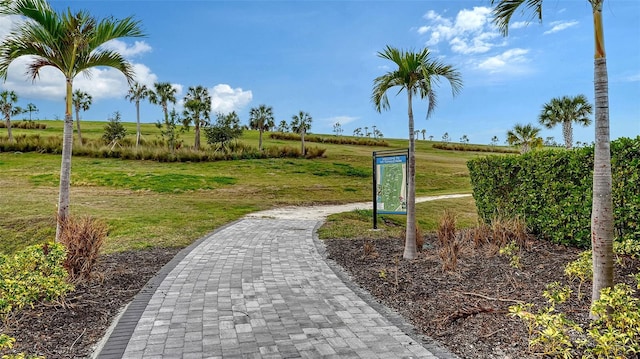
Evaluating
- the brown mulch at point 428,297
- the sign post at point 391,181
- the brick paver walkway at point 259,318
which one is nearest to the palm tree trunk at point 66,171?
the brown mulch at point 428,297

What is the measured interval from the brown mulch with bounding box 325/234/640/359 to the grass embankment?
206 inches

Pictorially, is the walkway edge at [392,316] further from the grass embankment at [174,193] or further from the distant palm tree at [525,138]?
the distant palm tree at [525,138]

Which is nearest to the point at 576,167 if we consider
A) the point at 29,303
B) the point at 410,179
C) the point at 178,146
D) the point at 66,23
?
the point at 410,179

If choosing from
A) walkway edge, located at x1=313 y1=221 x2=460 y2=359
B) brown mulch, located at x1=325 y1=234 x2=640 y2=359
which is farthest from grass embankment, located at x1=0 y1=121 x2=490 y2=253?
brown mulch, located at x1=325 y1=234 x2=640 y2=359

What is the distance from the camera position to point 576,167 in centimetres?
665

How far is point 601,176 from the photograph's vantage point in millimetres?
3721

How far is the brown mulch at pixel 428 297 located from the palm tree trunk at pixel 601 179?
2.03 ft

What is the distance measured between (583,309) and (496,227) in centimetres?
306

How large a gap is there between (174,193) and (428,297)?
61.6ft

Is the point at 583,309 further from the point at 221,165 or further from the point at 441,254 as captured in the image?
the point at 221,165

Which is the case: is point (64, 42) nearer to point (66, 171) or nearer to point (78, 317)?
point (66, 171)

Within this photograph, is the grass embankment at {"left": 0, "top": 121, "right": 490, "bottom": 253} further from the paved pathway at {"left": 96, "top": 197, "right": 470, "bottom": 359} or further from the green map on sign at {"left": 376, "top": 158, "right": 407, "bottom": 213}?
the paved pathway at {"left": 96, "top": 197, "right": 470, "bottom": 359}

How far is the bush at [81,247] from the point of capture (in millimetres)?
5445

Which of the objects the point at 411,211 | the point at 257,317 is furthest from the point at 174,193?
the point at 257,317
